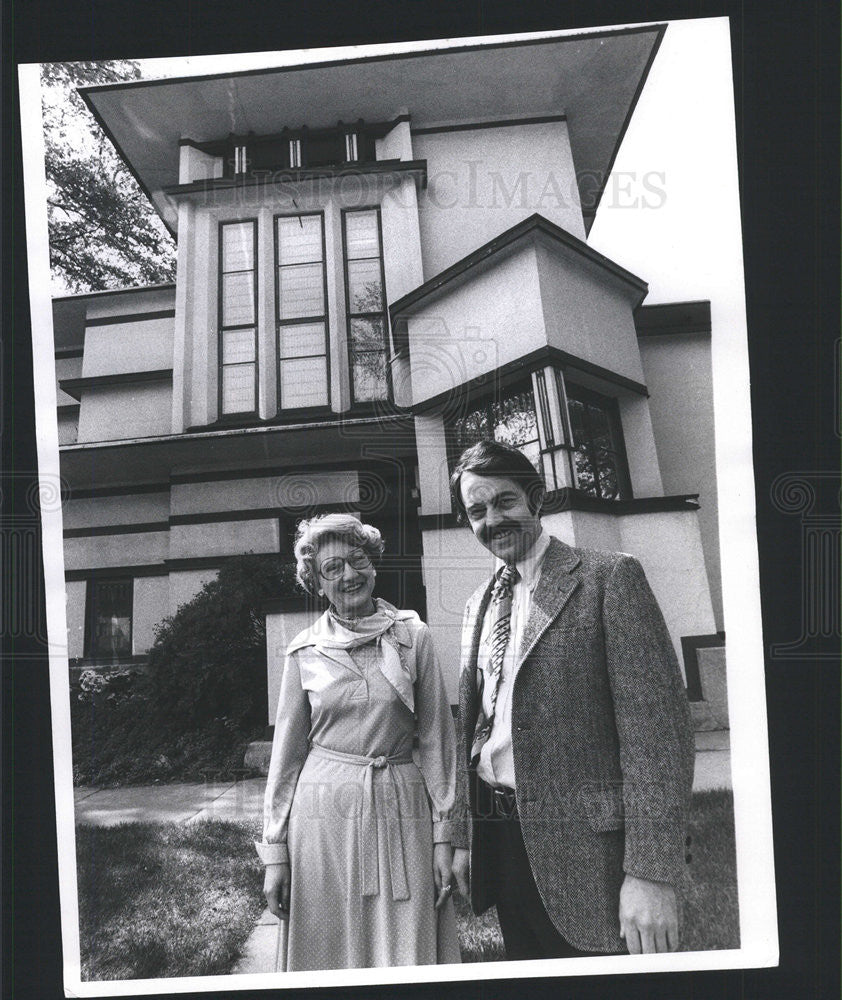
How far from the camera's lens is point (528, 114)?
2.39 metres

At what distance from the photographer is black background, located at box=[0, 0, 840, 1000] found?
237 centimetres

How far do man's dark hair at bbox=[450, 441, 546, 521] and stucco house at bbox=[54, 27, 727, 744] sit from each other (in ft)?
0.27

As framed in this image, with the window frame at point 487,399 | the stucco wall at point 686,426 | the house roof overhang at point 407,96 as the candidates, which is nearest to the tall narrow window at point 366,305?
the window frame at point 487,399

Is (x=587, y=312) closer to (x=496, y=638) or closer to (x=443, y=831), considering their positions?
(x=496, y=638)

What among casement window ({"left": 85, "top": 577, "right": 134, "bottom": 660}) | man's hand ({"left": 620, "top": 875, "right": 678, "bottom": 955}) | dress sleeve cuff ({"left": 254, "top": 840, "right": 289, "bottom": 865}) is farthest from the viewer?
casement window ({"left": 85, "top": 577, "right": 134, "bottom": 660})

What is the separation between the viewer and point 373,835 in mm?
1898

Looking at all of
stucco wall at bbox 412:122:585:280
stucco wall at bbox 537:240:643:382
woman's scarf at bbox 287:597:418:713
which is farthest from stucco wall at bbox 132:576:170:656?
stucco wall at bbox 537:240:643:382

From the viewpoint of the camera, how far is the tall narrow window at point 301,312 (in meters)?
2.31

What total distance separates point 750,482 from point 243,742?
5.73 ft

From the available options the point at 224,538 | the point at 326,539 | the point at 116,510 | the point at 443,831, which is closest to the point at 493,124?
the point at 326,539

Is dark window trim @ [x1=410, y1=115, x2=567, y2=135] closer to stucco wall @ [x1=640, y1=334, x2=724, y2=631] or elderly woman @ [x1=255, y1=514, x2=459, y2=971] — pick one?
stucco wall @ [x1=640, y1=334, x2=724, y2=631]

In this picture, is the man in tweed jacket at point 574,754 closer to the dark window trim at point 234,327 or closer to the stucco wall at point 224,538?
the stucco wall at point 224,538

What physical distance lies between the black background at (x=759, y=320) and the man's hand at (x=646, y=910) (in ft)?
2.78

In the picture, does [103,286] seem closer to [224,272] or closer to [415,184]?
[224,272]
